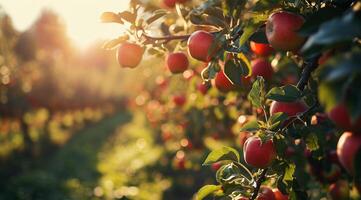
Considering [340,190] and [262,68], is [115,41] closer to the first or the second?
[262,68]

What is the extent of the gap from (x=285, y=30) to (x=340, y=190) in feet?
4.47

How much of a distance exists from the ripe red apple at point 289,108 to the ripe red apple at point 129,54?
680 mm

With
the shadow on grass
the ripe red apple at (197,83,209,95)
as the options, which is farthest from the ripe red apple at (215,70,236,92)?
the shadow on grass

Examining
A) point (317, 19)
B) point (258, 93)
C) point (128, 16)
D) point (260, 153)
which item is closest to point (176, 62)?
point (128, 16)

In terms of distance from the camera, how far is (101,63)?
5403cm

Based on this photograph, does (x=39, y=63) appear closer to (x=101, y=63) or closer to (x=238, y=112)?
(x=238, y=112)

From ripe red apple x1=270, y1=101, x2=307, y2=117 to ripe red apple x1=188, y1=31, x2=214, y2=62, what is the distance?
0.33 metres

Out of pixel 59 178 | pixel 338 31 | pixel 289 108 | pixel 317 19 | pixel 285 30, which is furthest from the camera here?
pixel 59 178

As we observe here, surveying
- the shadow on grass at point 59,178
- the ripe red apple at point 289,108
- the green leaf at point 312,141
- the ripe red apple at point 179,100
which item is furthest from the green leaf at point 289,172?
the shadow on grass at point 59,178

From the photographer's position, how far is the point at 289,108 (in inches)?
71.6

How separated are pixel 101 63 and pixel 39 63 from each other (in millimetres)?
35202

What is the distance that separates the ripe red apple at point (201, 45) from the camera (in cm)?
195

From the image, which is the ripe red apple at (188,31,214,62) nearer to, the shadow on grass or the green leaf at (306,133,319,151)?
the green leaf at (306,133,319,151)

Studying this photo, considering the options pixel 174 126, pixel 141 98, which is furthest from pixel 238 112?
pixel 141 98
